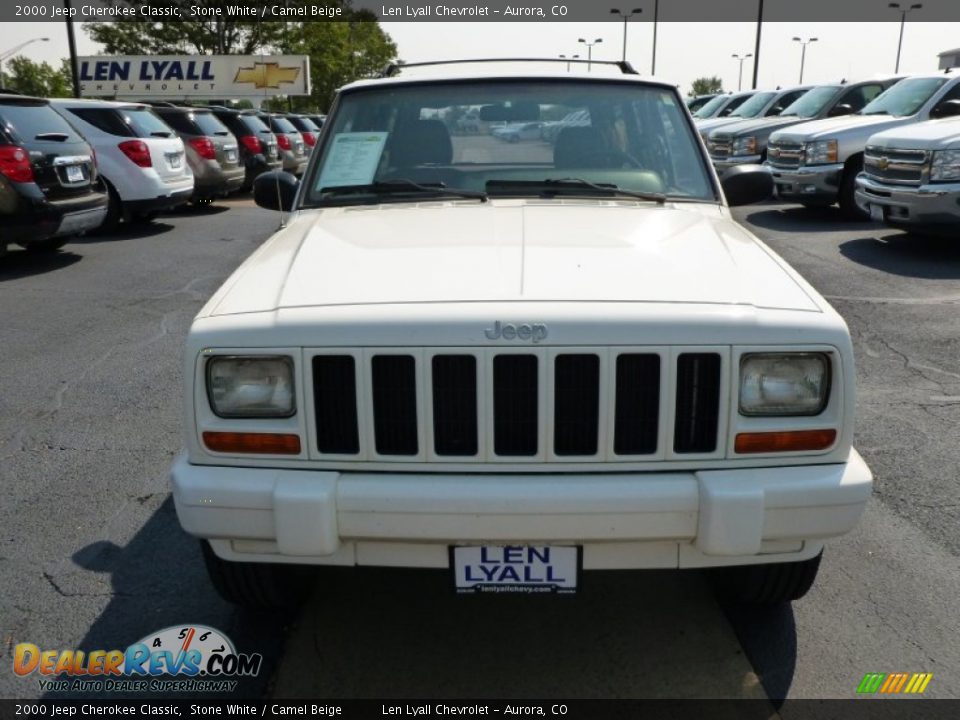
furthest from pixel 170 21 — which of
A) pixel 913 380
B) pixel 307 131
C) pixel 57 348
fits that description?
pixel 913 380

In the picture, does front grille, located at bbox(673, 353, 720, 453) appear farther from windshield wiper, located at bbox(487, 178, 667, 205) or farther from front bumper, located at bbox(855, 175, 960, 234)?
front bumper, located at bbox(855, 175, 960, 234)

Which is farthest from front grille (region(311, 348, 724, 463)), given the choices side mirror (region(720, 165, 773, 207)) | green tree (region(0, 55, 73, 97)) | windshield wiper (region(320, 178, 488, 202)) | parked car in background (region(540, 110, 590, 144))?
green tree (region(0, 55, 73, 97))

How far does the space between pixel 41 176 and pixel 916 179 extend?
899 cm

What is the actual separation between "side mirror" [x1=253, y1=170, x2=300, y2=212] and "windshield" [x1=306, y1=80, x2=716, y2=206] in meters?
0.31

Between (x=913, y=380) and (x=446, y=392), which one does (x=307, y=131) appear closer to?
(x=913, y=380)

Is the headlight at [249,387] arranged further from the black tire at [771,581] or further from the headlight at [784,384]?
the black tire at [771,581]

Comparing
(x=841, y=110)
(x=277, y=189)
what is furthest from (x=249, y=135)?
(x=277, y=189)

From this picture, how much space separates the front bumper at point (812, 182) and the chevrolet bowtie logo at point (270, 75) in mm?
27192

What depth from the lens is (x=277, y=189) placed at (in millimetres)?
4402

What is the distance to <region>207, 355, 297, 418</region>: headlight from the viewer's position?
2.65 meters

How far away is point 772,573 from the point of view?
3051 mm

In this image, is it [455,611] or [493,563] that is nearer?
[493,563]

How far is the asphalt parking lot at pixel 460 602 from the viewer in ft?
9.62

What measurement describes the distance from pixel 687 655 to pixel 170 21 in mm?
48750
